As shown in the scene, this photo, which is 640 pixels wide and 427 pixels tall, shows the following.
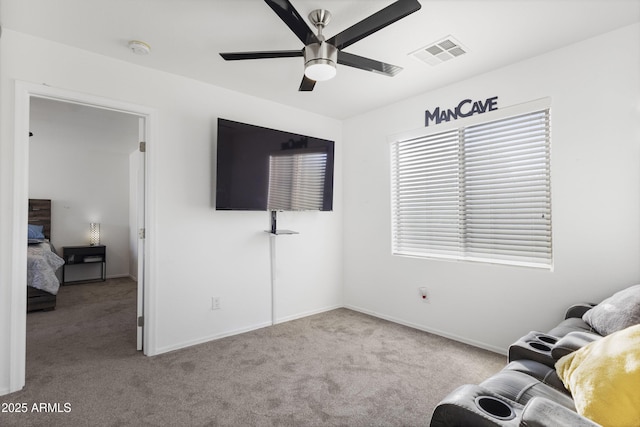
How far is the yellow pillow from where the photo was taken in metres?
1.02

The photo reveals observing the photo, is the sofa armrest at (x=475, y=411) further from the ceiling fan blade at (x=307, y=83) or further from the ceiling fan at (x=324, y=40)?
the ceiling fan blade at (x=307, y=83)

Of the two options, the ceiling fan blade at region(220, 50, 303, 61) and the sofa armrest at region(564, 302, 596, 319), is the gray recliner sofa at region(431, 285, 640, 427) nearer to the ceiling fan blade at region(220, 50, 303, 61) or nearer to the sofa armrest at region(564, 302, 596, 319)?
the sofa armrest at region(564, 302, 596, 319)

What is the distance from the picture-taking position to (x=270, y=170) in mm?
3430

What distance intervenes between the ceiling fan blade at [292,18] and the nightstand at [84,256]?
6.09 metres

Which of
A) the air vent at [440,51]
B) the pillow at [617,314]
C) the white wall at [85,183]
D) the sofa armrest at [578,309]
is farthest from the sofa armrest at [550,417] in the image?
the white wall at [85,183]

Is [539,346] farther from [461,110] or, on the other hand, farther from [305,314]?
[305,314]

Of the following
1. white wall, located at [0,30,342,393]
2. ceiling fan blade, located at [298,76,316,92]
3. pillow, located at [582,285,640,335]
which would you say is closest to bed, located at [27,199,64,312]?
white wall, located at [0,30,342,393]

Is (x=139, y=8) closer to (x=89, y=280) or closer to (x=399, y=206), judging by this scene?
(x=399, y=206)

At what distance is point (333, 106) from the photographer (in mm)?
3902

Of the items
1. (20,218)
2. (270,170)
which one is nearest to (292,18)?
(270,170)

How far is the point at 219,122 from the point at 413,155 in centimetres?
214

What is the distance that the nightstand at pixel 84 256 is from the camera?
5.84m

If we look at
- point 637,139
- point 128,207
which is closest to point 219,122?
point 637,139

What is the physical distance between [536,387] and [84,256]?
703 cm
